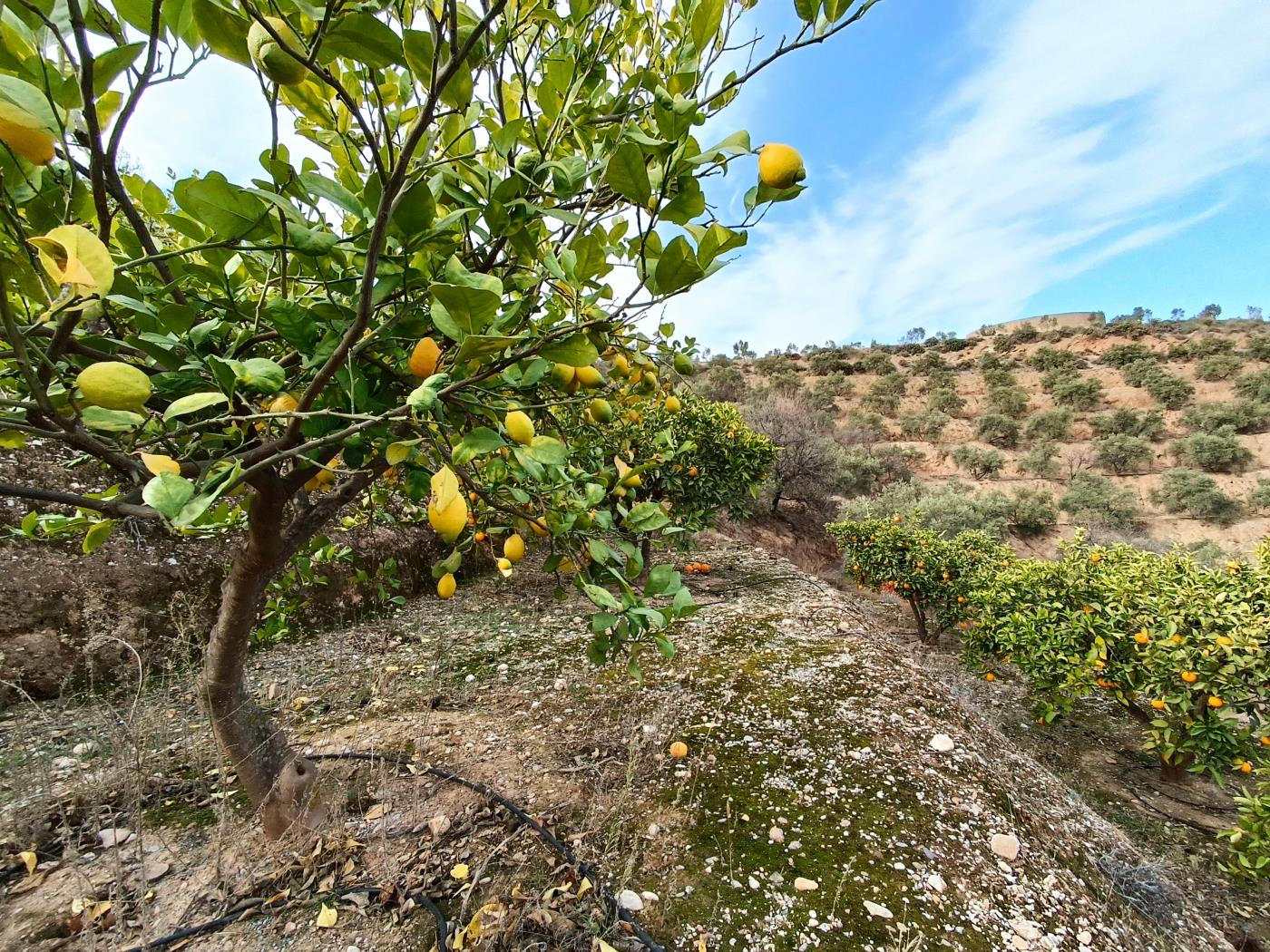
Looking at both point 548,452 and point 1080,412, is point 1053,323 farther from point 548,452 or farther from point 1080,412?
point 548,452

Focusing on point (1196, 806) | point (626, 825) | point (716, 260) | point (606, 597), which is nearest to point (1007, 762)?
point (1196, 806)

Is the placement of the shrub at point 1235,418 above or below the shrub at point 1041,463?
above

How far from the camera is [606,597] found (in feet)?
2.62

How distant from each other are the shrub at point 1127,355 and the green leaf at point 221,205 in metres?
26.9

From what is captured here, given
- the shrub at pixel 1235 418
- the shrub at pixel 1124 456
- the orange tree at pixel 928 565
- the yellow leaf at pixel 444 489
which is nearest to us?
the yellow leaf at pixel 444 489

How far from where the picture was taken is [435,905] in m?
1.43

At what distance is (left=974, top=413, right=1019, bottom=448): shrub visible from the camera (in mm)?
16673

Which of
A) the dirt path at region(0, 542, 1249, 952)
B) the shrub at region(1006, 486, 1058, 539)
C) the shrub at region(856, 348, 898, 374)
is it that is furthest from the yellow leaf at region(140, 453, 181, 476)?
the shrub at region(856, 348, 898, 374)

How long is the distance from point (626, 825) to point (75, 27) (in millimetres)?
2125

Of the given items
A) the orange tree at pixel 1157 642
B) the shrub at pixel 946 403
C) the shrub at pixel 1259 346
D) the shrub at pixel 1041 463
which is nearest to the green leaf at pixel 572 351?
the orange tree at pixel 1157 642

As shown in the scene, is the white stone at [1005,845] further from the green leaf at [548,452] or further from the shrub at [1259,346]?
the shrub at [1259,346]

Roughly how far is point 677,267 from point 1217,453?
19252 mm

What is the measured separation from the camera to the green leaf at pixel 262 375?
583 mm

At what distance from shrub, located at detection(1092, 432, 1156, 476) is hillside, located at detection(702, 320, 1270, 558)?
0.12 feet
